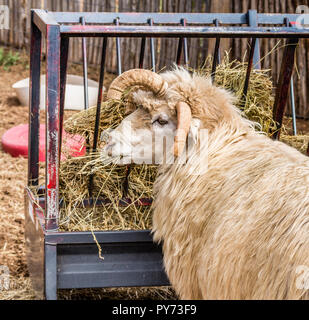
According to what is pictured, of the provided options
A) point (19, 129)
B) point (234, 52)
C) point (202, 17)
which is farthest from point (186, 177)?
point (234, 52)

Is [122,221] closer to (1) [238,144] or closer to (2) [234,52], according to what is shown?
(1) [238,144]

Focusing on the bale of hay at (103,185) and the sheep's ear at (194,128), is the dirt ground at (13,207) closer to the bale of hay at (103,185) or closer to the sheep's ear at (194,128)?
the bale of hay at (103,185)

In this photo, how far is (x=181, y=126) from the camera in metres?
3.30

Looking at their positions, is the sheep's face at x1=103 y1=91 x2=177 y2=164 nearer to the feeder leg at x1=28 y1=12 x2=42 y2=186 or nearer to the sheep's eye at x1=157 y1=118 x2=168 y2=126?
the sheep's eye at x1=157 y1=118 x2=168 y2=126

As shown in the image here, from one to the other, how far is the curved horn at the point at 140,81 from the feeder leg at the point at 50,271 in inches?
39.0

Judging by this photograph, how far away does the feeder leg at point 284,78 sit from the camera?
3.89 meters

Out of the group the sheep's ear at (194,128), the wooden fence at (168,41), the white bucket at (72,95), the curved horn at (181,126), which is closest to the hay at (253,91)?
the sheep's ear at (194,128)

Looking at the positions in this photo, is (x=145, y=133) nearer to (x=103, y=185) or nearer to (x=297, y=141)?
(x=103, y=185)

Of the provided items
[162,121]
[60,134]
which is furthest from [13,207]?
[162,121]

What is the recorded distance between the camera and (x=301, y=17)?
4.93 meters

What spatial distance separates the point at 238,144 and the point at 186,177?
13.8 inches

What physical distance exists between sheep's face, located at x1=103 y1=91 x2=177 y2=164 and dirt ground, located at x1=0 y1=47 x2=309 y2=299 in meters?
1.35

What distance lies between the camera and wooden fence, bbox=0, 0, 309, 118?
28.4 ft

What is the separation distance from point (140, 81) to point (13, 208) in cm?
286
